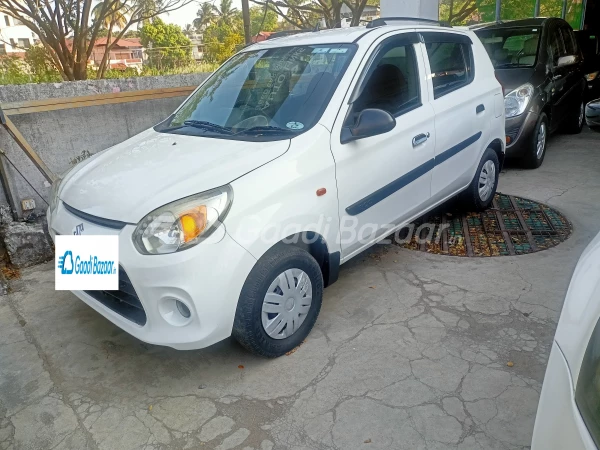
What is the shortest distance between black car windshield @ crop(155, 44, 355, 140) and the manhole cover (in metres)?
1.79

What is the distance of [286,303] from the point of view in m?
2.57

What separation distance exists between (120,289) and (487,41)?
6289 mm

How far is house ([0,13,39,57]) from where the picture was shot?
25.0 ft

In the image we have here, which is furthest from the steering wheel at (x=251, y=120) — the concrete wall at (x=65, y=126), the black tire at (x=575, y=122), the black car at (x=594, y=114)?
the black tire at (x=575, y=122)

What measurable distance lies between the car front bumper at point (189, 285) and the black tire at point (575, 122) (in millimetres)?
7067

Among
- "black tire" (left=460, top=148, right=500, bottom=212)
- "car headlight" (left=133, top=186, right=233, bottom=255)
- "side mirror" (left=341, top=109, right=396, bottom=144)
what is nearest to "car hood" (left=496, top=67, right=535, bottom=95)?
"black tire" (left=460, top=148, right=500, bottom=212)

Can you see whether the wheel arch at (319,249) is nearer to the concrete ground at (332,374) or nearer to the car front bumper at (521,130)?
the concrete ground at (332,374)

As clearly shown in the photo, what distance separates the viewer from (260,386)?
2.47m

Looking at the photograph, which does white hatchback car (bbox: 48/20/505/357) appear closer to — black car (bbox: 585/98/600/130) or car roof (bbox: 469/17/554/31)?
black car (bbox: 585/98/600/130)

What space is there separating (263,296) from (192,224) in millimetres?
542

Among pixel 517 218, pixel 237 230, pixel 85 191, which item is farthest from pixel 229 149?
pixel 517 218

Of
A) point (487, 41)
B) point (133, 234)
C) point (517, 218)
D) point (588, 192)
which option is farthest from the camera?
point (487, 41)

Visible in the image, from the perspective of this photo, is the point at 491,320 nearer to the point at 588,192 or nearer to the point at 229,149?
the point at 229,149

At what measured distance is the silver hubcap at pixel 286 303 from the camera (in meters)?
2.48
